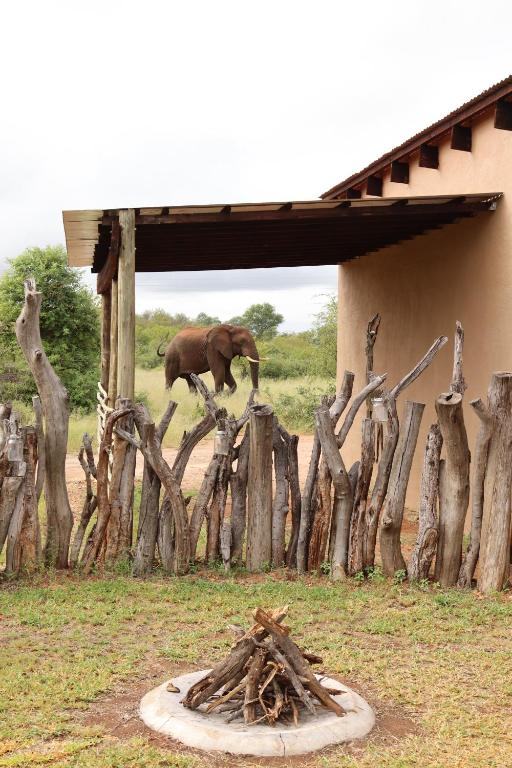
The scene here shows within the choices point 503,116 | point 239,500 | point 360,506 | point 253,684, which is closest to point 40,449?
point 239,500

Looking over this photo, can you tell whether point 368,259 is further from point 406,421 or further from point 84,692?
point 84,692

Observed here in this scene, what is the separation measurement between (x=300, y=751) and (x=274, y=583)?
2.71 m

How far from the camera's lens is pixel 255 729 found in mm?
3707

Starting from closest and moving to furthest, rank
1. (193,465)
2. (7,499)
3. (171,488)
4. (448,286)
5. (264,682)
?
1. (264,682)
2. (7,499)
3. (171,488)
4. (448,286)
5. (193,465)

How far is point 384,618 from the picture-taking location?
18.6 feet

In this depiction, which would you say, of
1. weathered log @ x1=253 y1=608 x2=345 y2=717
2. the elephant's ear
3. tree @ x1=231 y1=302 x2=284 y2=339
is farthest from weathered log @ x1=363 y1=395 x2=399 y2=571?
tree @ x1=231 y1=302 x2=284 y2=339

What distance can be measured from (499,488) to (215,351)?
26.3ft

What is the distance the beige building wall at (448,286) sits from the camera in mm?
8266

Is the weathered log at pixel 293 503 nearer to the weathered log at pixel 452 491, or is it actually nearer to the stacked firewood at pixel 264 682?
the weathered log at pixel 452 491

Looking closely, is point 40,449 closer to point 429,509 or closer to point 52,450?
point 52,450

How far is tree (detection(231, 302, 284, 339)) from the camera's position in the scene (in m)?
50.5

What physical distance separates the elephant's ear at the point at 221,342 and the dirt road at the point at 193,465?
1661mm

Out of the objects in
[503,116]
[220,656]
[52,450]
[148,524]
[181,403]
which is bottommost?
[220,656]

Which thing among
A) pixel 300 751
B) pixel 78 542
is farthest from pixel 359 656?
pixel 78 542
